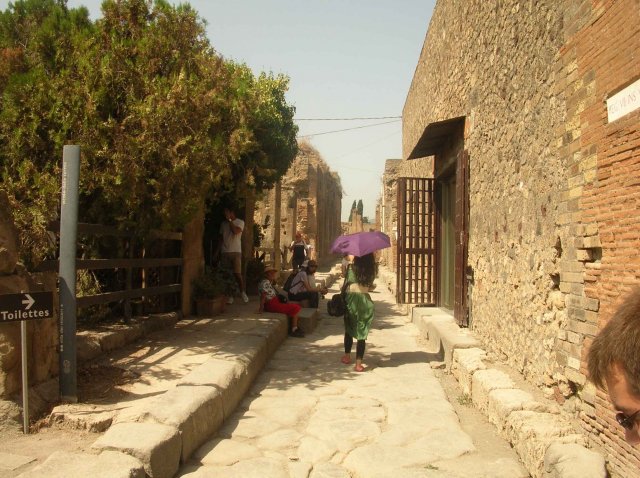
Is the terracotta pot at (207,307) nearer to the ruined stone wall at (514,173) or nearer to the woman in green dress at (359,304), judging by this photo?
the woman in green dress at (359,304)

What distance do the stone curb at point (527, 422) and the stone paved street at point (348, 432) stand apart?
17cm

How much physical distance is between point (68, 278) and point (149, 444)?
1695 millimetres

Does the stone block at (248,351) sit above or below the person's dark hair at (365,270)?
below

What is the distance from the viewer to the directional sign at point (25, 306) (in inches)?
148

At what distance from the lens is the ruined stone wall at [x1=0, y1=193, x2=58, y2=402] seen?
3932 mm

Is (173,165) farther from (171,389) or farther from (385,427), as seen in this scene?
(385,427)

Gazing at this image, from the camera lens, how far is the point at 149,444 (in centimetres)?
336

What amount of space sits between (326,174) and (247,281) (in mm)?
16271

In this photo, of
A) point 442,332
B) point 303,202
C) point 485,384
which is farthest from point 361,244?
point 303,202

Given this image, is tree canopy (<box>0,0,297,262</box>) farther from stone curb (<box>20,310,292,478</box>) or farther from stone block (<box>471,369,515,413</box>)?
stone block (<box>471,369,515,413</box>)

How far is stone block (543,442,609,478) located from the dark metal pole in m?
3.23

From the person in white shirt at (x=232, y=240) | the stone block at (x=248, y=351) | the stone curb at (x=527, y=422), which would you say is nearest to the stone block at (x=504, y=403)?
the stone curb at (x=527, y=422)

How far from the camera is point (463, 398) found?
567 centimetres

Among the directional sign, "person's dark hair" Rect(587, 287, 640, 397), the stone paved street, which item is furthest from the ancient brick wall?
the directional sign
